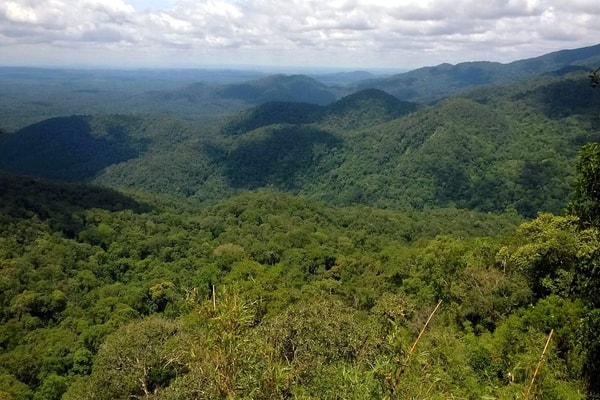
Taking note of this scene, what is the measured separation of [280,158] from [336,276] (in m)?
118

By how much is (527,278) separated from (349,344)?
13.5 meters

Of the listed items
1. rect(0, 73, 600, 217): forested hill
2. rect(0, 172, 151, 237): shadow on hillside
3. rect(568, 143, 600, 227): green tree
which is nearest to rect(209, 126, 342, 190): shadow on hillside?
rect(0, 73, 600, 217): forested hill

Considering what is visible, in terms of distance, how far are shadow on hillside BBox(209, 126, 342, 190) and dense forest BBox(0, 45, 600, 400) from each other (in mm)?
1839

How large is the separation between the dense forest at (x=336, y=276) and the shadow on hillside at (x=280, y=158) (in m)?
1.84

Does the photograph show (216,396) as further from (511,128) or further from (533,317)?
(511,128)

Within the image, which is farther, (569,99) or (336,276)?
(569,99)

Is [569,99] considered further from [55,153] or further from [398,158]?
[55,153]

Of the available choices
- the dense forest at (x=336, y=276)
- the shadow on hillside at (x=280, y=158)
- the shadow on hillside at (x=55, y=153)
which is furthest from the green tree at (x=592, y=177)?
the shadow on hillside at (x=55, y=153)

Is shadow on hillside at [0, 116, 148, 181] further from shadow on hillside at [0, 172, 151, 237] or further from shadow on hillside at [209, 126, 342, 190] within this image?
shadow on hillside at [0, 172, 151, 237]

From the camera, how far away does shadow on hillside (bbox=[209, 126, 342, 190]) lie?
159 meters

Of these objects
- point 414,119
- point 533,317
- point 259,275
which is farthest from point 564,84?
point 533,317

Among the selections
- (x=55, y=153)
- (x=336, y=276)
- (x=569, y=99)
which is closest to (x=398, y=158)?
(x=569, y=99)

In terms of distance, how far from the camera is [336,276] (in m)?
52.5

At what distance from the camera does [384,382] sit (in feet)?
32.0
